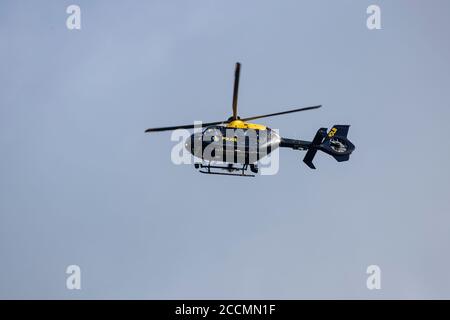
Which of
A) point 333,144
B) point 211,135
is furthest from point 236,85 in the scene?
point 333,144

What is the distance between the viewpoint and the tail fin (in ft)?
83.1

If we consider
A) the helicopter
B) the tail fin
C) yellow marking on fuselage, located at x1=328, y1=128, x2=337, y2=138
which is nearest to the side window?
the helicopter

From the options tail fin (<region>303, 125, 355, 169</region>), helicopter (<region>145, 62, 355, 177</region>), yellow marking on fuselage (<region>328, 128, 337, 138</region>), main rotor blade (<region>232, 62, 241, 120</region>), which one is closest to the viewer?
main rotor blade (<region>232, 62, 241, 120</region>)

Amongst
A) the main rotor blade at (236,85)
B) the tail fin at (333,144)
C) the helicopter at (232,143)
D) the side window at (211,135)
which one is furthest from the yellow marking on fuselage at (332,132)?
the side window at (211,135)

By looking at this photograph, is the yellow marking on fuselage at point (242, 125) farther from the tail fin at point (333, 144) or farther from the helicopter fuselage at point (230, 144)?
the tail fin at point (333, 144)

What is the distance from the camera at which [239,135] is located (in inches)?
924

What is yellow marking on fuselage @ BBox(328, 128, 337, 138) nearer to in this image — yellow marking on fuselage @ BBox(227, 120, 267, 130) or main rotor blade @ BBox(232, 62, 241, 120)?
yellow marking on fuselage @ BBox(227, 120, 267, 130)

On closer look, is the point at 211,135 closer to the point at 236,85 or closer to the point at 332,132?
the point at 236,85

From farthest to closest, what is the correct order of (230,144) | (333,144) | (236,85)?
1. (333,144)
2. (230,144)
3. (236,85)

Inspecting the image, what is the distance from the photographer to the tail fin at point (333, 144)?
83.1 ft

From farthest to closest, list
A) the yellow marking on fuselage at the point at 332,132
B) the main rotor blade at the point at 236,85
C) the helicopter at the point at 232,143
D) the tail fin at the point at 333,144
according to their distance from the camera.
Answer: the yellow marking on fuselage at the point at 332,132 → the tail fin at the point at 333,144 → the helicopter at the point at 232,143 → the main rotor blade at the point at 236,85

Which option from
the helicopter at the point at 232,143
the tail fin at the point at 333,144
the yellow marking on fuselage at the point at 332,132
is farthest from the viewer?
the yellow marking on fuselage at the point at 332,132

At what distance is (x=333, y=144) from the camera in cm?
2575

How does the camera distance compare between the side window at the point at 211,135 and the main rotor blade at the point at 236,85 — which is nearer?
the main rotor blade at the point at 236,85
